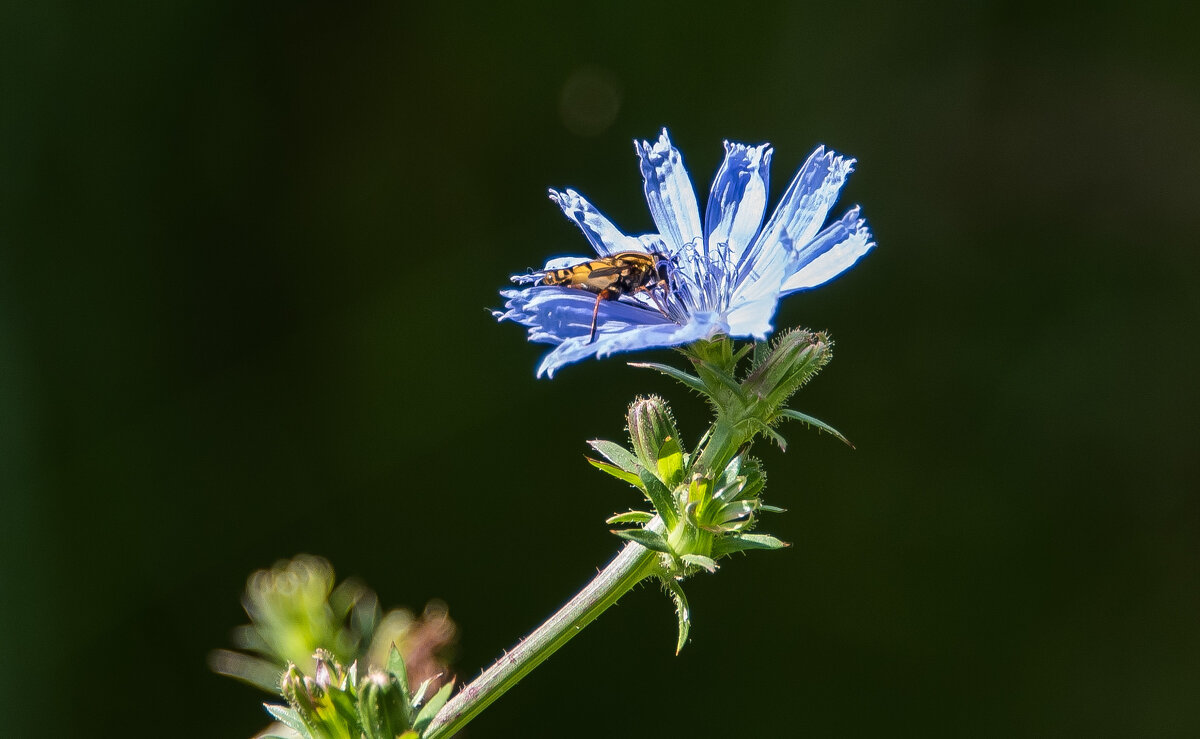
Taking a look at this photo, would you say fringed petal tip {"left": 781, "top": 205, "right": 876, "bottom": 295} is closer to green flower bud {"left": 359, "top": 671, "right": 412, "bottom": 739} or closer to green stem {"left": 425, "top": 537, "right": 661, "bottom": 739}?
A: green stem {"left": 425, "top": 537, "right": 661, "bottom": 739}

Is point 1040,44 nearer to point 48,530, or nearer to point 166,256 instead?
point 166,256

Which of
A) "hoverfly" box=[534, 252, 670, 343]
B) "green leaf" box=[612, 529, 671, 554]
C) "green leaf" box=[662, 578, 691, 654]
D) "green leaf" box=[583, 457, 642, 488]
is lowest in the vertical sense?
"green leaf" box=[662, 578, 691, 654]

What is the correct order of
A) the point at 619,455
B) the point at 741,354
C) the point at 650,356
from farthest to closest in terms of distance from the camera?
the point at 650,356
the point at 741,354
the point at 619,455

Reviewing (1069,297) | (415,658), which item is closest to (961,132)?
(1069,297)

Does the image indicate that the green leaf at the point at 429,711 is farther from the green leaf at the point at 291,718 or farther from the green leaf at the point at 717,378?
the green leaf at the point at 717,378

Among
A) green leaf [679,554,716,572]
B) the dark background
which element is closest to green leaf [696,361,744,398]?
green leaf [679,554,716,572]

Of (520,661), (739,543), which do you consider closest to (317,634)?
(520,661)

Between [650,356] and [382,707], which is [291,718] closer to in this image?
[382,707]
